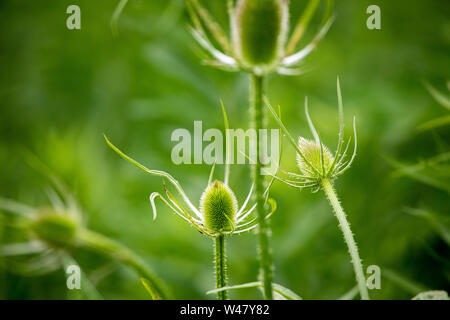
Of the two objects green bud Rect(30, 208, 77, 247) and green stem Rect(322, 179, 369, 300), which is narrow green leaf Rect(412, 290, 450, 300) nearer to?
green stem Rect(322, 179, 369, 300)

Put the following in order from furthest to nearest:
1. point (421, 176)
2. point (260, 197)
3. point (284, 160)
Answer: point (284, 160) → point (421, 176) → point (260, 197)

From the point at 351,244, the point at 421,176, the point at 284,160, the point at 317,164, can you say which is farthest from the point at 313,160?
the point at 284,160

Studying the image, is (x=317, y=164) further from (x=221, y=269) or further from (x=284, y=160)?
(x=284, y=160)

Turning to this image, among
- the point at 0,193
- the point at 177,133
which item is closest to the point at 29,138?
the point at 0,193
